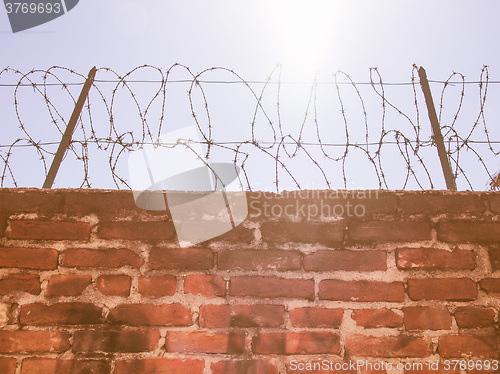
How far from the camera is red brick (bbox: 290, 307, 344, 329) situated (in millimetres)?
1344

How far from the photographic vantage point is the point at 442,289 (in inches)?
54.4

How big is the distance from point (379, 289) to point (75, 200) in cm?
128

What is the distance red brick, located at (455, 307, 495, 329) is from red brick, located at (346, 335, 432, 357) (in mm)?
159

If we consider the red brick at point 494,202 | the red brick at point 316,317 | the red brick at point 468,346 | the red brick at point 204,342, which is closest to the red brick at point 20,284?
the red brick at point 204,342

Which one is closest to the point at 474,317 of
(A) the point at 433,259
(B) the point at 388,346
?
(A) the point at 433,259

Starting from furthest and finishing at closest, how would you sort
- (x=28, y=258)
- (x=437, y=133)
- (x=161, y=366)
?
(x=437, y=133) < (x=28, y=258) < (x=161, y=366)

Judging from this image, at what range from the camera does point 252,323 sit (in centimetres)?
134

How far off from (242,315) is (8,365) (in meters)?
0.87

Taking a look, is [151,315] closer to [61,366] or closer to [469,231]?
→ [61,366]

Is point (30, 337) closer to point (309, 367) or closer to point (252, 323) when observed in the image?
point (252, 323)

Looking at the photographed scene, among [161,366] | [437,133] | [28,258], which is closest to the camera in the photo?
[161,366]

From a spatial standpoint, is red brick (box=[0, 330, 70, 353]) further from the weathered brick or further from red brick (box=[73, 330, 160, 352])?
A: the weathered brick

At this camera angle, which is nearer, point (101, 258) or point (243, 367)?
point (243, 367)

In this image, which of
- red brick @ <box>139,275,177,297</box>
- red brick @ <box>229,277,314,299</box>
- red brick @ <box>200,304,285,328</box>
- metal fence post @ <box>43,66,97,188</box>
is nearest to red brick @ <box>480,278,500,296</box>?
red brick @ <box>229,277,314,299</box>
